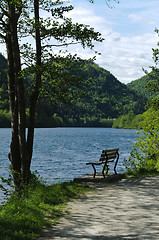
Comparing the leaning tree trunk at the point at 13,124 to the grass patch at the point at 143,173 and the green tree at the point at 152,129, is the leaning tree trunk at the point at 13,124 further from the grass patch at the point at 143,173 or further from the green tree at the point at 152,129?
the green tree at the point at 152,129

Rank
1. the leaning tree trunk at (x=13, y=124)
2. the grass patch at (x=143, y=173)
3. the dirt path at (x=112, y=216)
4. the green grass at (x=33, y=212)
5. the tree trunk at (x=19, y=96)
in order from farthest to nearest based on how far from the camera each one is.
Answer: the grass patch at (x=143, y=173) < the leaning tree trunk at (x=13, y=124) < the tree trunk at (x=19, y=96) < the green grass at (x=33, y=212) < the dirt path at (x=112, y=216)

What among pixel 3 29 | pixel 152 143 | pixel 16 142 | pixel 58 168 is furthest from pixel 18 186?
pixel 58 168

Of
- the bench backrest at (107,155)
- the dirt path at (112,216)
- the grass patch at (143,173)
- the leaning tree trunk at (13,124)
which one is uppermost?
the leaning tree trunk at (13,124)

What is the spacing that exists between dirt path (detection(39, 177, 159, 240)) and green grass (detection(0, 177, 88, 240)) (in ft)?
0.97

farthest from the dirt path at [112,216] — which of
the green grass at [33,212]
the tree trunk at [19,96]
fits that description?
the tree trunk at [19,96]

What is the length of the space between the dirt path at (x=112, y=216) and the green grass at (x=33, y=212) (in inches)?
11.7

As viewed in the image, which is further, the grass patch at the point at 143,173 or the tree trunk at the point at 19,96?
the grass patch at the point at 143,173

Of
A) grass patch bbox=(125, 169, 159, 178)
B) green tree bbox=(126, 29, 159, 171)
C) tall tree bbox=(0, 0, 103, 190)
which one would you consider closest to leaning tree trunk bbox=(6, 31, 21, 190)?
tall tree bbox=(0, 0, 103, 190)

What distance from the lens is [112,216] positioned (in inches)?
274

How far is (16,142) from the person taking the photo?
1152 cm

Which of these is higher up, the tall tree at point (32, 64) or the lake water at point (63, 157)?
the tall tree at point (32, 64)

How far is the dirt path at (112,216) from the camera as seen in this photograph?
564 cm

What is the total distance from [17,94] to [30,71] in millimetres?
1865

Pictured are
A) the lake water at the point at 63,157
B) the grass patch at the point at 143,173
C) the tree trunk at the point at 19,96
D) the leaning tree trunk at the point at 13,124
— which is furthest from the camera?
the lake water at the point at 63,157
